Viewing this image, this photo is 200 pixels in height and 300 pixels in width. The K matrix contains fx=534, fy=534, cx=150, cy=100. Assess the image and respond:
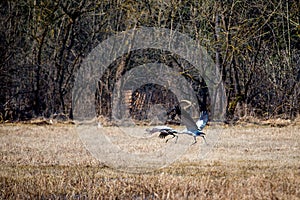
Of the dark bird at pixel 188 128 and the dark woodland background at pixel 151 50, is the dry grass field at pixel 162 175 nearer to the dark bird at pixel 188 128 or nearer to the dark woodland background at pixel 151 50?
the dark bird at pixel 188 128

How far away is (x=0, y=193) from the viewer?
5504 millimetres

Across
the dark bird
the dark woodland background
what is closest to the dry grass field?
the dark bird

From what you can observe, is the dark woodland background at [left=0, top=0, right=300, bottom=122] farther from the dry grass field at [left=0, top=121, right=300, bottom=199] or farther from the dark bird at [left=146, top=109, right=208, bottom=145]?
the dark bird at [left=146, top=109, right=208, bottom=145]

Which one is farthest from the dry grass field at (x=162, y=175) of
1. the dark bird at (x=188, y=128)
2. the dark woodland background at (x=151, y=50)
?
the dark woodland background at (x=151, y=50)

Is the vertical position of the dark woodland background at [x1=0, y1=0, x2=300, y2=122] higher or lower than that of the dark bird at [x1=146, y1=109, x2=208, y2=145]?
higher

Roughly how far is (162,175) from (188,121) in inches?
63.1

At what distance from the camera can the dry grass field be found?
5.43 metres

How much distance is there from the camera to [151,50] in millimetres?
17719

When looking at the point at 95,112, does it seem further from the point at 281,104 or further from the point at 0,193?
the point at 0,193

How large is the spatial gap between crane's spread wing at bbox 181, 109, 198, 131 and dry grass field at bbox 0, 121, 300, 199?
0.46m

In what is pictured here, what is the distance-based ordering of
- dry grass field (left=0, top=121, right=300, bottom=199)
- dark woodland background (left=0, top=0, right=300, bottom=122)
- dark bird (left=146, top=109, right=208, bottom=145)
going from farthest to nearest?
dark woodland background (left=0, top=0, right=300, bottom=122), dark bird (left=146, top=109, right=208, bottom=145), dry grass field (left=0, top=121, right=300, bottom=199)

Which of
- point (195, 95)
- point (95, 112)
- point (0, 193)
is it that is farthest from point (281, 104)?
point (0, 193)

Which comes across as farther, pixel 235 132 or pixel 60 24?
pixel 60 24

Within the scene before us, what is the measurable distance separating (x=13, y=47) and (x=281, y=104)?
8716 mm
